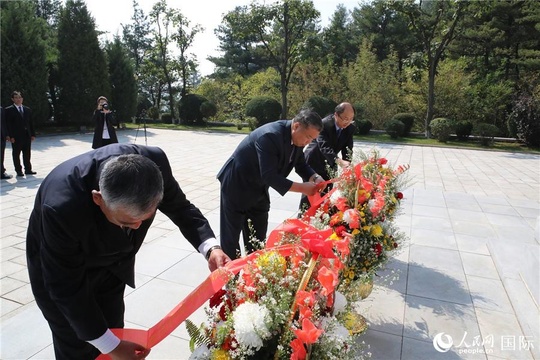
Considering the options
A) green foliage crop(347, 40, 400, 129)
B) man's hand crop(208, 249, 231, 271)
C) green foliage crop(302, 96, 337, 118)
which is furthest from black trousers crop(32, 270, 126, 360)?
green foliage crop(347, 40, 400, 129)

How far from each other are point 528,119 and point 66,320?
18265 millimetres

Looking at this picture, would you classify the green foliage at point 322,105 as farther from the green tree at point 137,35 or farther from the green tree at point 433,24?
the green tree at point 137,35

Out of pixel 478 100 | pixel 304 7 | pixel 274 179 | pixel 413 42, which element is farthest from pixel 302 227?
pixel 413 42

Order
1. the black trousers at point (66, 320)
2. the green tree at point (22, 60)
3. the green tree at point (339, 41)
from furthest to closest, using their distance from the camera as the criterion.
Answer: the green tree at point (339, 41) → the green tree at point (22, 60) → the black trousers at point (66, 320)

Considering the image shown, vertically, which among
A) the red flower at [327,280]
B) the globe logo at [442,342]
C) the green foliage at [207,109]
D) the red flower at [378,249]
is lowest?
the globe logo at [442,342]

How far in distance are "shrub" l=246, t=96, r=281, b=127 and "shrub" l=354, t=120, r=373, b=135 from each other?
170 inches

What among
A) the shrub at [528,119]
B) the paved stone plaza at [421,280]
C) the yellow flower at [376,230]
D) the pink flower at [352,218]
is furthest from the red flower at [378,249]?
the shrub at [528,119]

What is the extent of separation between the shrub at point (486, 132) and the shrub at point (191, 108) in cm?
1455

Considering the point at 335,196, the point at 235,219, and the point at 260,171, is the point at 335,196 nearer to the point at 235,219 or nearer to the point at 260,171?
the point at 260,171

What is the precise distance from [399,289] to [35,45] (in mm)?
17586

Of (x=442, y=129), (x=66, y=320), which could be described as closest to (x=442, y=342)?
(x=66, y=320)

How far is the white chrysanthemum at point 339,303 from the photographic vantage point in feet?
4.61

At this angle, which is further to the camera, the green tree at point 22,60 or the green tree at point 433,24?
the green tree at point 433,24

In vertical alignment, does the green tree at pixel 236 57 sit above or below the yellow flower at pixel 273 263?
above
